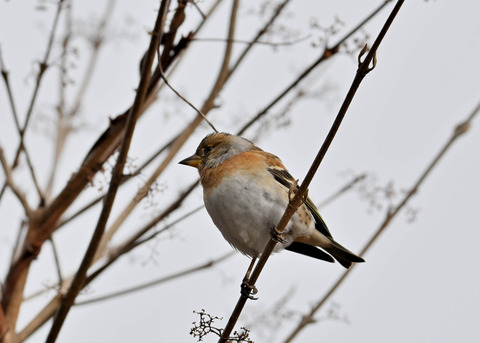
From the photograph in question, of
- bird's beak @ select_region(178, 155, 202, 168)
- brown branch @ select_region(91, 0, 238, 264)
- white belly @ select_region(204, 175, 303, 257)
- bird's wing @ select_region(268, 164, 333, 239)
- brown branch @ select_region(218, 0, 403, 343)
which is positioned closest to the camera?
brown branch @ select_region(218, 0, 403, 343)

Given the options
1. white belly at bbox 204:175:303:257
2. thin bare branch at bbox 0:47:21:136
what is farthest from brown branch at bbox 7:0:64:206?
white belly at bbox 204:175:303:257

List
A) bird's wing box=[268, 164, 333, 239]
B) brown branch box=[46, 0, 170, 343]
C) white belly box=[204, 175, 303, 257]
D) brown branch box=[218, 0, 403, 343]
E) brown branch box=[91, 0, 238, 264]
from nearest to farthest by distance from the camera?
1. brown branch box=[218, 0, 403, 343]
2. brown branch box=[46, 0, 170, 343]
3. brown branch box=[91, 0, 238, 264]
4. white belly box=[204, 175, 303, 257]
5. bird's wing box=[268, 164, 333, 239]

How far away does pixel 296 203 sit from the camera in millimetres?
2553

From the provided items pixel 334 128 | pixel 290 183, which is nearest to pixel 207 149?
pixel 290 183

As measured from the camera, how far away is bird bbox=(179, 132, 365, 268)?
3.57m

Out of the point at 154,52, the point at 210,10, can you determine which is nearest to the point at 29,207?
the point at 154,52

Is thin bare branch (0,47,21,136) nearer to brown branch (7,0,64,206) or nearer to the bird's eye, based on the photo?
brown branch (7,0,64,206)

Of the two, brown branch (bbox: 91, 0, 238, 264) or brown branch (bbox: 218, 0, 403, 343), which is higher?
brown branch (bbox: 91, 0, 238, 264)

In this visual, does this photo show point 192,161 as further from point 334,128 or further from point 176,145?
point 334,128

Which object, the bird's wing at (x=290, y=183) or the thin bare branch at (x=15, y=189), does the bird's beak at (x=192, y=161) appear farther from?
the thin bare branch at (x=15, y=189)

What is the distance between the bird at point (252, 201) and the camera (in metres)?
3.57

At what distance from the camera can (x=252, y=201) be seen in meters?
3.56

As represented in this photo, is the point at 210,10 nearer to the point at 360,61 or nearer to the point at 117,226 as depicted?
the point at 117,226

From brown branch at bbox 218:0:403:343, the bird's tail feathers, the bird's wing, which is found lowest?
brown branch at bbox 218:0:403:343
